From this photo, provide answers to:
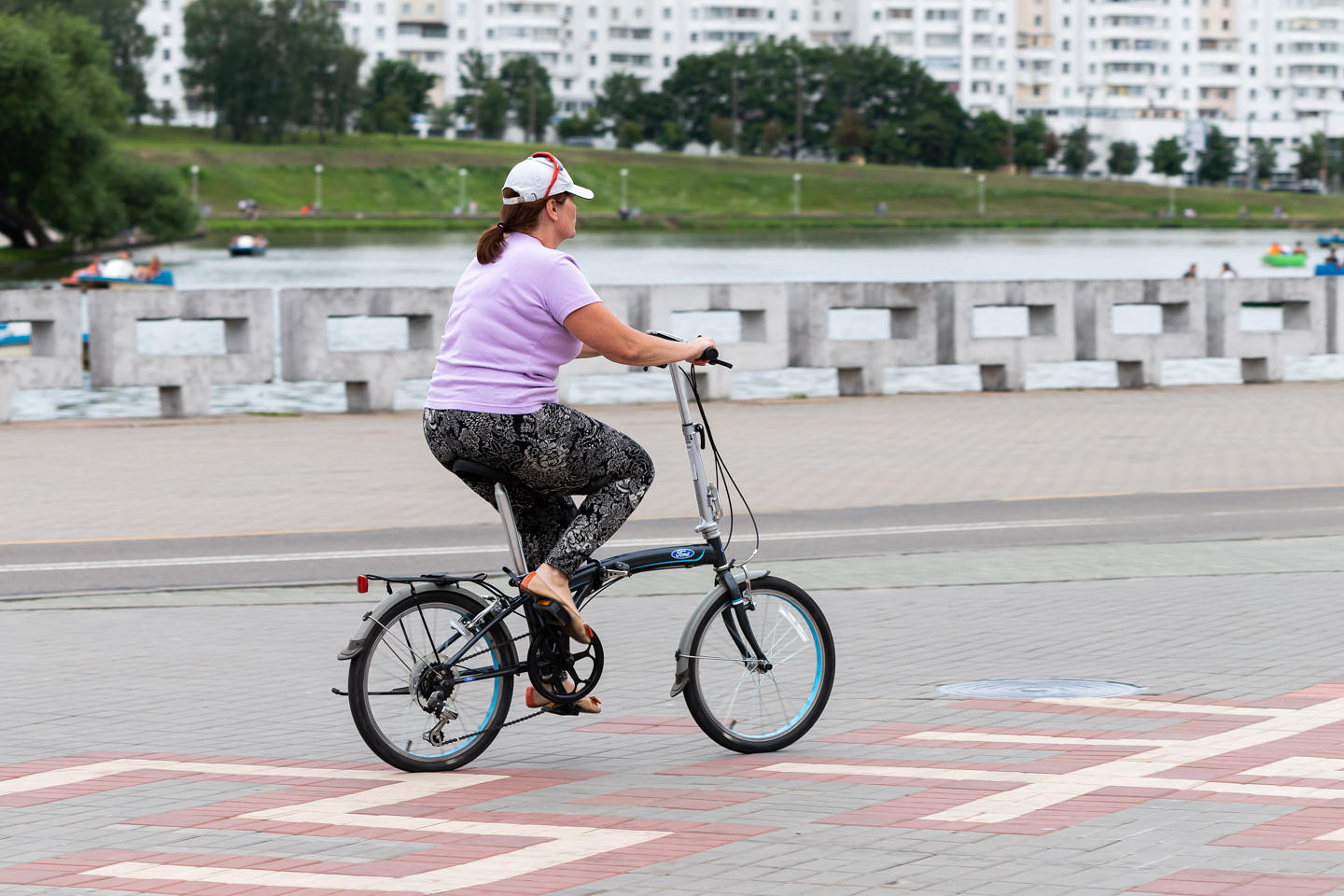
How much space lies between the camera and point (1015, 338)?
21734mm

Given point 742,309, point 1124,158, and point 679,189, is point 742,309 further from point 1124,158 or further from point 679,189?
point 1124,158

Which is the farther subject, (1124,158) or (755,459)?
(1124,158)

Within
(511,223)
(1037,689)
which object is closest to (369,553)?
(1037,689)

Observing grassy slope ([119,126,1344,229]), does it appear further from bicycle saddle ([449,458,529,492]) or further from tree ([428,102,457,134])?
bicycle saddle ([449,458,529,492])

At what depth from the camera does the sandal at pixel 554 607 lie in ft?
19.6

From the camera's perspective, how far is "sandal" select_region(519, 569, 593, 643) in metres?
5.98

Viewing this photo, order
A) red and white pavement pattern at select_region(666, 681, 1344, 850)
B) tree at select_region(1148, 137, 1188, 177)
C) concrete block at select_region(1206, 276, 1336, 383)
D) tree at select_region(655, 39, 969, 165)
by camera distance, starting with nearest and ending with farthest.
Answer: red and white pavement pattern at select_region(666, 681, 1344, 850) → concrete block at select_region(1206, 276, 1336, 383) → tree at select_region(1148, 137, 1188, 177) → tree at select_region(655, 39, 969, 165)

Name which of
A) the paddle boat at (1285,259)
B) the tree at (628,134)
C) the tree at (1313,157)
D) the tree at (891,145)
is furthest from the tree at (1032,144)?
the paddle boat at (1285,259)

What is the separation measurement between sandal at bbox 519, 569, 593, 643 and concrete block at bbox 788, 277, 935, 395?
48.9ft

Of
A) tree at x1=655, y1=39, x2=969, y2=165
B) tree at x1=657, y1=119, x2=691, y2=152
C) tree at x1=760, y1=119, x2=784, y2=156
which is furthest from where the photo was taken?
tree at x1=657, y1=119, x2=691, y2=152

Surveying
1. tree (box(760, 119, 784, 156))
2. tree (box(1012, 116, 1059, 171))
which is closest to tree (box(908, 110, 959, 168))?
tree (box(1012, 116, 1059, 171))

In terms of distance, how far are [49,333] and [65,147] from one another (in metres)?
64.9

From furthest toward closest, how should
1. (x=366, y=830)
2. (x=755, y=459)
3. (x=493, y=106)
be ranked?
(x=493, y=106) < (x=755, y=459) < (x=366, y=830)

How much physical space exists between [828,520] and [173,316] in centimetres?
916
